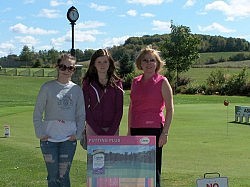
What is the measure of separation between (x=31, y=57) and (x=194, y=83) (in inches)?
2777

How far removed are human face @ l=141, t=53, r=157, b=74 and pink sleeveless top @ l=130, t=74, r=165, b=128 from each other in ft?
0.30

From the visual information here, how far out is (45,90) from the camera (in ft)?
19.2

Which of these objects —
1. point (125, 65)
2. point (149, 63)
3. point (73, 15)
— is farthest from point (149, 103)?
point (125, 65)

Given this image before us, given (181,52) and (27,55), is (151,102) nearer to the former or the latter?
(181,52)

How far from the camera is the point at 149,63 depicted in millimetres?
6105

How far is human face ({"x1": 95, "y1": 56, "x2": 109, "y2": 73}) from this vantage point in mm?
6012

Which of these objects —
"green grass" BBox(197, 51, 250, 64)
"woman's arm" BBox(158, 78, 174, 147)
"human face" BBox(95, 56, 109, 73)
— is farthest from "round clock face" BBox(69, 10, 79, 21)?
"green grass" BBox(197, 51, 250, 64)

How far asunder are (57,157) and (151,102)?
127cm

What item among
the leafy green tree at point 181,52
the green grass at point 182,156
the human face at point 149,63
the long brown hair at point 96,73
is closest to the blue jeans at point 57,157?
the long brown hair at point 96,73

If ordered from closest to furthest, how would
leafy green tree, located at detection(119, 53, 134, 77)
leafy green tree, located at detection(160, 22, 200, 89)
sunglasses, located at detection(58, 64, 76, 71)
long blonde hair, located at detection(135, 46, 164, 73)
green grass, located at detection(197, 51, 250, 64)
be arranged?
sunglasses, located at detection(58, 64, 76, 71) → long blonde hair, located at detection(135, 46, 164, 73) → leafy green tree, located at detection(160, 22, 200, 89) → leafy green tree, located at detection(119, 53, 134, 77) → green grass, located at detection(197, 51, 250, 64)

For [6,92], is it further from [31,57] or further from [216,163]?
[31,57]

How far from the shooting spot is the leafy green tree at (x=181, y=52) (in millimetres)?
48625

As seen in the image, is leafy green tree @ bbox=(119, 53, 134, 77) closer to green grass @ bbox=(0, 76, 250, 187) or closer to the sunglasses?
green grass @ bbox=(0, 76, 250, 187)

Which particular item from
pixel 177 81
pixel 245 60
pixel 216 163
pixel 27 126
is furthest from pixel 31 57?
pixel 216 163
